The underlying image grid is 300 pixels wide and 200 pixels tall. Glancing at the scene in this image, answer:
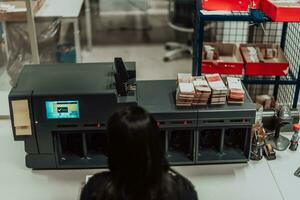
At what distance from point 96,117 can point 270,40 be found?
5.02 ft

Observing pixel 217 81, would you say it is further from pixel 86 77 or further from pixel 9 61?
pixel 9 61

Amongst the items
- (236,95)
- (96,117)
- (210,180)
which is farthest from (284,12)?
(96,117)

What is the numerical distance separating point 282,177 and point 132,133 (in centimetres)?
95

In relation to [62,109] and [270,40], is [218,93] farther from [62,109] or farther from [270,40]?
[270,40]

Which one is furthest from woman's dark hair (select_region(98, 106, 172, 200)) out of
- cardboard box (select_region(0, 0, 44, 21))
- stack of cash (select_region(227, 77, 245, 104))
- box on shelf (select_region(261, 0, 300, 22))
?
cardboard box (select_region(0, 0, 44, 21))

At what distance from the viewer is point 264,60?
8.40ft

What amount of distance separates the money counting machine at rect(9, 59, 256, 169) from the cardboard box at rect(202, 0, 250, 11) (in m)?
0.46

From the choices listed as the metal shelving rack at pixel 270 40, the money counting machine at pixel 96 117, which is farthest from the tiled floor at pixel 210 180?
the metal shelving rack at pixel 270 40

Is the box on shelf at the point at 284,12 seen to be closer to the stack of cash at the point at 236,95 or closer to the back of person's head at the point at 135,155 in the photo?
the stack of cash at the point at 236,95

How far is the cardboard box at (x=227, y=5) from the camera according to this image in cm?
223

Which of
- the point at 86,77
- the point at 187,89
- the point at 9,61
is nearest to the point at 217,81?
the point at 187,89

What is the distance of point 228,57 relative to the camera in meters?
2.70

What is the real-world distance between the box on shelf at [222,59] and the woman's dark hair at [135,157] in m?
1.20

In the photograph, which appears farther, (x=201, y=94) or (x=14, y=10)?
(x=14, y=10)
